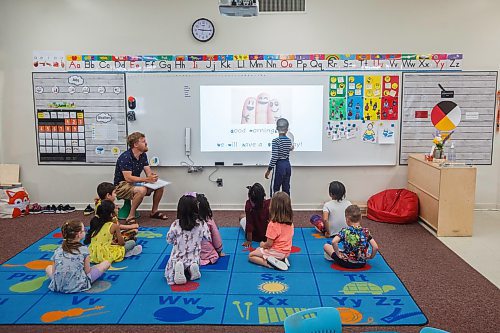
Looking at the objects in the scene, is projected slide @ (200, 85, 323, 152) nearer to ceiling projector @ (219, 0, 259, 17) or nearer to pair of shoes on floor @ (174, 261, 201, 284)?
ceiling projector @ (219, 0, 259, 17)

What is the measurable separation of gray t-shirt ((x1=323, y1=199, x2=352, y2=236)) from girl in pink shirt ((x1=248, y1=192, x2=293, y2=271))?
85 cm

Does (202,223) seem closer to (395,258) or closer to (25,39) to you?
(395,258)

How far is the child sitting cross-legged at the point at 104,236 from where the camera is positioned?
4289 millimetres

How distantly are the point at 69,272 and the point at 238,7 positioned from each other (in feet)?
9.73

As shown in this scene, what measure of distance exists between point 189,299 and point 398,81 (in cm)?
419

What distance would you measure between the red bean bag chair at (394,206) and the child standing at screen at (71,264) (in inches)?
140

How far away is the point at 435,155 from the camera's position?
231 inches

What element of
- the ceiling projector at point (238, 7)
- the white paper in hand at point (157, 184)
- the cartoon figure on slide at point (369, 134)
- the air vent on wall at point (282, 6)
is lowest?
the white paper in hand at point (157, 184)

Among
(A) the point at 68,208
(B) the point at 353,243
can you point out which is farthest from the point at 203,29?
(B) the point at 353,243

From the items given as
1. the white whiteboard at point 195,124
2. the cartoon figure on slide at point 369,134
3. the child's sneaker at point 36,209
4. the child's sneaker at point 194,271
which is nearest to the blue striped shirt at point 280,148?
the white whiteboard at point 195,124

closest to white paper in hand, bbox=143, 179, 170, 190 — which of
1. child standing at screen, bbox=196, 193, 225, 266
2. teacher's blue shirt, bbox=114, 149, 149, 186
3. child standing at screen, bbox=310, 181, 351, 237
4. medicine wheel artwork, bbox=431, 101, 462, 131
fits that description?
teacher's blue shirt, bbox=114, 149, 149, 186

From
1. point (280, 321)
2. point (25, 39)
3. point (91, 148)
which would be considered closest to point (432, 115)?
point (280, 321)

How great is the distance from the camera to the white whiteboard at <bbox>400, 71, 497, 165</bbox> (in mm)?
6418

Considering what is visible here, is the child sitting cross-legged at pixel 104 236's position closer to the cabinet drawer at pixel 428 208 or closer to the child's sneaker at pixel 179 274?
the child's sneaker at pixel 179 274
